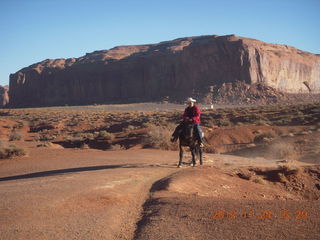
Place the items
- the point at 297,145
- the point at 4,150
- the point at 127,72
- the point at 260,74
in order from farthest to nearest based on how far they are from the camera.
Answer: the point at 127,72
the point at 260,74
the point at 297,145
the point at 4,150

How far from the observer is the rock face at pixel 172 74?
86062 mm

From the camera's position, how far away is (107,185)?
829 cm

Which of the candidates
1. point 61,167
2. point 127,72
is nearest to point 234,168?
point 61,167

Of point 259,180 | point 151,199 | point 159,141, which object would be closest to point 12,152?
point 159,141

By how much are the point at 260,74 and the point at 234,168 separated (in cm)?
7919

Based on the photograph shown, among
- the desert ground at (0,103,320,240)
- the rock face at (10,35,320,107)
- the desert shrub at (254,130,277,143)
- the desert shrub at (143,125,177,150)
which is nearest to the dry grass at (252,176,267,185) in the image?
the desert ground at (0,103,320,240)

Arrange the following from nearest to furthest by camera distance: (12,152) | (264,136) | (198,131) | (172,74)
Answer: (198,131) → (12,152) → (264,136) → (172,74)

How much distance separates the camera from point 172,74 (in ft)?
338

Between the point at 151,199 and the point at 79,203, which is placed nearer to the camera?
the point at 79,203

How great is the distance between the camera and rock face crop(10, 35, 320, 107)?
282 feet

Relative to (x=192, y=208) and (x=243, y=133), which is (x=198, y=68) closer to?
(x=243, y=133)

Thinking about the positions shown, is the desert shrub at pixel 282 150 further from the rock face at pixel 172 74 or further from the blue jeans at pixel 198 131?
the rock face at pixel 172 74

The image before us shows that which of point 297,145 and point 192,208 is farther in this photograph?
point 297,145

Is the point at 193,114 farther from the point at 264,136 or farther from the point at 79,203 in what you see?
the point at 264,136
